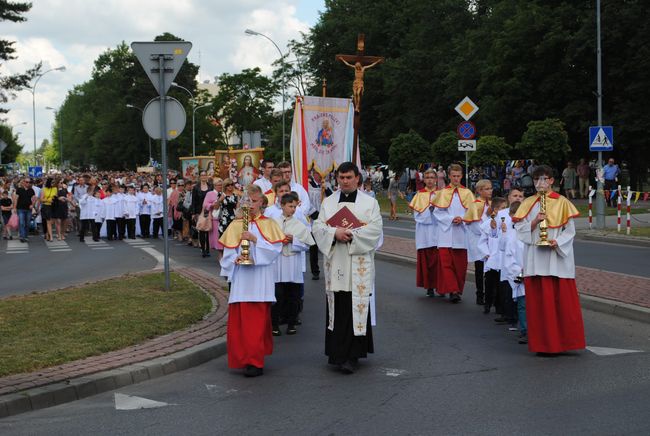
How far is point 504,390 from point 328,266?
2038 mm

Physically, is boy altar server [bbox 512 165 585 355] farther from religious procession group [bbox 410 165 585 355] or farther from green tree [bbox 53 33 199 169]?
green tree [bbox 53 33 199 169]

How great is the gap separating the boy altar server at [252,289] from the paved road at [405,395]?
247mm

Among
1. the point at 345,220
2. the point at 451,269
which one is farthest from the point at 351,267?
the point at 451,269

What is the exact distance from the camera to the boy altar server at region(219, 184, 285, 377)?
8336 millimetres

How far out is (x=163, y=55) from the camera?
1317 cm

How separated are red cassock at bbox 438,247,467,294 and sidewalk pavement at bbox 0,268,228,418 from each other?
386cm

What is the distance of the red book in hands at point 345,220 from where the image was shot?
8492 mm

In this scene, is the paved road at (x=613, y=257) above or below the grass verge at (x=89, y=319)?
below

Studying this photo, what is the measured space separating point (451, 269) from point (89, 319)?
5.17 meters

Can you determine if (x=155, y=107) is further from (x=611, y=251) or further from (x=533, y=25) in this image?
(x=533, y=25)

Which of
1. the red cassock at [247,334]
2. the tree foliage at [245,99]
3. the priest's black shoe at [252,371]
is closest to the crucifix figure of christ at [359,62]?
the red cassock at [247,334]

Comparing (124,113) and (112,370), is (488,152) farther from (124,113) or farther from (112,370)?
(124,113)

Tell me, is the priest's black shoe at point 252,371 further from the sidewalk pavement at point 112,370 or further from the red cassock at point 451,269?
the red cassock at point 451,269

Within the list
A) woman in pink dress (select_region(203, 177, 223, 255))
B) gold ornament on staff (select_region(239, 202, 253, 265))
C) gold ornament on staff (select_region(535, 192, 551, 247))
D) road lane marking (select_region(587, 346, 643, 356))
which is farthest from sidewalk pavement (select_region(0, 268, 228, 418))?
woman in pink dress (select_region(203, 177, 223, 255))
